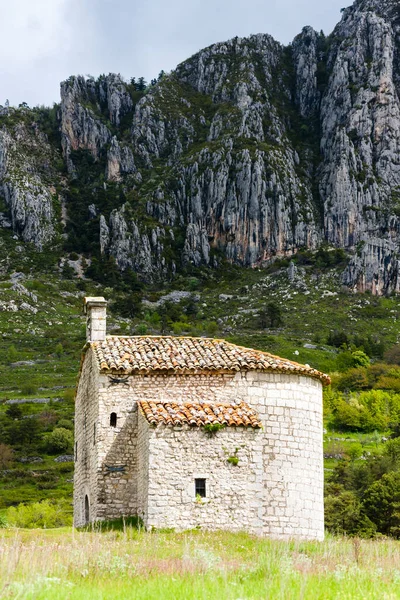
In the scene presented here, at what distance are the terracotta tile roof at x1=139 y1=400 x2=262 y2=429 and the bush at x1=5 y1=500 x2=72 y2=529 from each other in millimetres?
27239

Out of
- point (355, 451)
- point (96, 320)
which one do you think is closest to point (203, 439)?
point (96, 320)


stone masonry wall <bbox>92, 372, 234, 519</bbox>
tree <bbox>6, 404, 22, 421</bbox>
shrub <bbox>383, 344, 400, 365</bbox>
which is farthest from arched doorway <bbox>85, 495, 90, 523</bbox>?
shrub <bbox>383, 344, 400, 365</bbox>

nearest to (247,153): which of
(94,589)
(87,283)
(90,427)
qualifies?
(87,283)

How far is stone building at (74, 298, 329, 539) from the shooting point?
82.7ft

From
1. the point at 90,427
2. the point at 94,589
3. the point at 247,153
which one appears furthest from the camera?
the point at 247,153

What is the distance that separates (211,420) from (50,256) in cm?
17107

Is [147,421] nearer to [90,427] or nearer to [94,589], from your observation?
[90,427]

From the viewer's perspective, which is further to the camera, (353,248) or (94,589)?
(353,248)

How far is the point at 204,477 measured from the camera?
25.2 metres

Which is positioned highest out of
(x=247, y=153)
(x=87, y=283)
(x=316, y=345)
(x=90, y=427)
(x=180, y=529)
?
(x=247, y=153)

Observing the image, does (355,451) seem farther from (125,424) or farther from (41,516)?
(125,424)

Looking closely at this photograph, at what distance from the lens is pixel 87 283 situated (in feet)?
603

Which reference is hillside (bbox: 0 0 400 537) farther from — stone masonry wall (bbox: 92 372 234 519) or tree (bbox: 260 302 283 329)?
stone masonry wall (bbox: 92 372 234 519)

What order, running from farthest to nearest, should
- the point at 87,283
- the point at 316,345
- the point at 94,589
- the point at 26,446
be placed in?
the point at 87,283 < the point at 316,345 < the point at 26,446 < the point at 94,589
